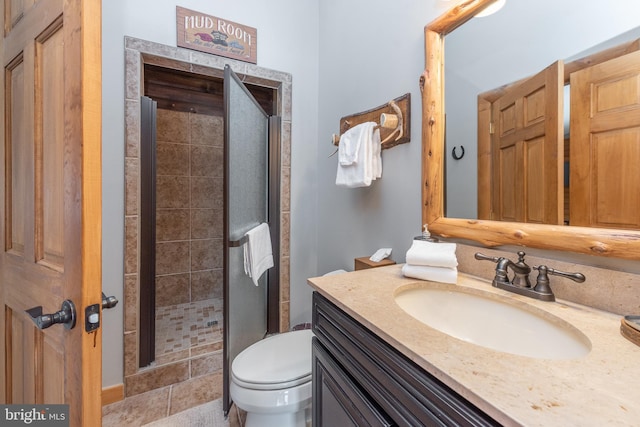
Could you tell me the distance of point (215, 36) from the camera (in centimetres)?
173

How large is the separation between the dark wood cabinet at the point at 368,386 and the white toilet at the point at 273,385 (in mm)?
203

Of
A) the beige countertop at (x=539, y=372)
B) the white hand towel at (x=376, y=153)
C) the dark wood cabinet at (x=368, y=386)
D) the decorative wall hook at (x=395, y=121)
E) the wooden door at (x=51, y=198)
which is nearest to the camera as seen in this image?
the beige countertop at (x=539, y=372)

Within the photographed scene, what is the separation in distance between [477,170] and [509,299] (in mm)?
509

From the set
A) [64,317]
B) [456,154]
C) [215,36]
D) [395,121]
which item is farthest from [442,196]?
[215,36]

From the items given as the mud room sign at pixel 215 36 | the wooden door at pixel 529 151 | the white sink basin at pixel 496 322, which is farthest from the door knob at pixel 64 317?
the mud room sign at pixel 215 36

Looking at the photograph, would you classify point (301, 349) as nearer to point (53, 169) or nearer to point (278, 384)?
point (278, 384)

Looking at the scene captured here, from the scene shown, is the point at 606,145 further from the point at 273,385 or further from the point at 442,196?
the point at 273,385

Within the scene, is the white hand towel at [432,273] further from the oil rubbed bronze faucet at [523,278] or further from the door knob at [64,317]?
the door knob at [64,317]

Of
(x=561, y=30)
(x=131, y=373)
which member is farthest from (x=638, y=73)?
(x=131, y=373)

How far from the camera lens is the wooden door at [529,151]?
83cm

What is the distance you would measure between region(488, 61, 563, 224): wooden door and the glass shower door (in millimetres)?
1107

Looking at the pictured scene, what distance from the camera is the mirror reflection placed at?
0.71 meters

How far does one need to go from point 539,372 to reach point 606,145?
2.14 feet

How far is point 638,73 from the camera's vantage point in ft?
2.22
